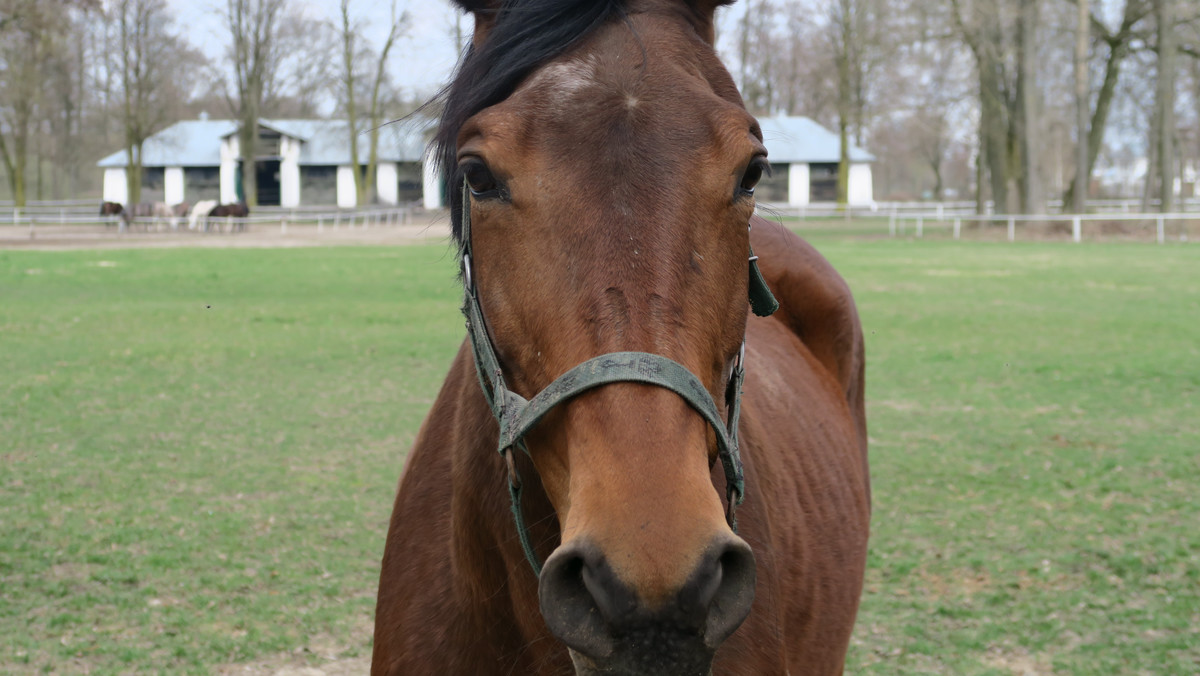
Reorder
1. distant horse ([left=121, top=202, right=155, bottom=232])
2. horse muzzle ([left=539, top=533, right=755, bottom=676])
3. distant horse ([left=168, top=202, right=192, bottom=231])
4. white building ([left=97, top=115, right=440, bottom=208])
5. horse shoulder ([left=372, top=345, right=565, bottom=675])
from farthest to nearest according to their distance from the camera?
white building ([left=97, top=115, right=440, bottom=208]) < distant horse ([left=168, top=202, right=192, bottom=231]) < distant horse ([left=121, top=202, right=155, bottom=232]) < horse shoulder ([left=372, top=345, right=565, bottom=675]) < horse muzzle ([left=539, top=533, right=755, bottom=676])

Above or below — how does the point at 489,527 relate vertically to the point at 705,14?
below

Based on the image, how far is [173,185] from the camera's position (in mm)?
66312

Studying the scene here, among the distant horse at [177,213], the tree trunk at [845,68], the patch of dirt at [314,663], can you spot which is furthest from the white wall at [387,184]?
the patch of dirt at [314,663]

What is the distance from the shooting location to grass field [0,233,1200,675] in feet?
14.7

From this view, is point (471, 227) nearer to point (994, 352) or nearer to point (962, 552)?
point (962, 552)

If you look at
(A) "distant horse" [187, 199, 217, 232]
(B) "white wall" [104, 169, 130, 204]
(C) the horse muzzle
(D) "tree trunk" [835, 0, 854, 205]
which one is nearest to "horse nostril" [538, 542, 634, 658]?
(C) the horse muzzle

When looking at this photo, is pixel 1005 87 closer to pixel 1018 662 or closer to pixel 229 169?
pixel 1018 662

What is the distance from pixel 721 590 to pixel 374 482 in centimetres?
574

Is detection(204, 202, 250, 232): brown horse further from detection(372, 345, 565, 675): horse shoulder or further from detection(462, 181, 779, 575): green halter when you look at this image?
detection(462, 181, 779, 575): green halter

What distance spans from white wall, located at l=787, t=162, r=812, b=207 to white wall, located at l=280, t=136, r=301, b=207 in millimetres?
32282

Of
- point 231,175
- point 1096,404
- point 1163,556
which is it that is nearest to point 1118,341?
point 1096,404

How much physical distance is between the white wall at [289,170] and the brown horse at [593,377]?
66.7 meters

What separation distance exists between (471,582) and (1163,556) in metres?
4.63

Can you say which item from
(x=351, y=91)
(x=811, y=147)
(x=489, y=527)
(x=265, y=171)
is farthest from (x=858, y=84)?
(x=489, y=527)
